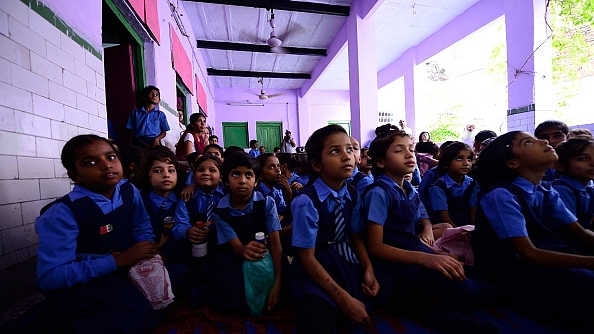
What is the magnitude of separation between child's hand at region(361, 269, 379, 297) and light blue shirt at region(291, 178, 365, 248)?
0.76ft

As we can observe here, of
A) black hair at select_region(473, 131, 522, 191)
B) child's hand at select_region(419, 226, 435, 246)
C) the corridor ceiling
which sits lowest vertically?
child's hand at select_region(419, 226, 435, 246)

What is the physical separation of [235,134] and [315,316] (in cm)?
1105

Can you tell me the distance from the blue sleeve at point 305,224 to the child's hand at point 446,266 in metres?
0.57

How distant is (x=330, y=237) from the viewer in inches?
59.2

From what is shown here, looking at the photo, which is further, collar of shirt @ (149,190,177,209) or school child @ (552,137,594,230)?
collar of shirt @ (149,190,177,209)

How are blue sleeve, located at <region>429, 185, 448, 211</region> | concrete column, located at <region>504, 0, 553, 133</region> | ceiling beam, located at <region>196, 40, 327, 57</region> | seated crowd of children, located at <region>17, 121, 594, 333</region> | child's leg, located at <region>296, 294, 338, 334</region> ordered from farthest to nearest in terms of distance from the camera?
ceiling beam, located at <region>196, 40, 327, 57</region>, concrete column, located at <region>504, 0, 553, 133</region>, blue sleeve, located at <region>429, 185, 448, 211</region>, seated crowd of children, located at <region>17, 121, 594, 333</region>, child's leg, located at <region>296, 294, 338, 334</region>

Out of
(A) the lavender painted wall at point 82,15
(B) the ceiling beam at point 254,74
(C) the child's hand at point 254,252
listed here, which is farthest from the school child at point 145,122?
(B) the ceiling beam at point 254,74

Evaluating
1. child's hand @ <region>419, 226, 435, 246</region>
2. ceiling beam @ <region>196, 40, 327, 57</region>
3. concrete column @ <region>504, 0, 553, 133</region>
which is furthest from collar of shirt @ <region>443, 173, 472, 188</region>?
ceiling beam @ <region>196, 40, 327, 57</region>

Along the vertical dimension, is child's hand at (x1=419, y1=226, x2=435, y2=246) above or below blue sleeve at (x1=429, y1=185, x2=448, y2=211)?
below

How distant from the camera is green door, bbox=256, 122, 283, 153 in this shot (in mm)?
11945

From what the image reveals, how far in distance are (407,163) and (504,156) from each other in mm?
532

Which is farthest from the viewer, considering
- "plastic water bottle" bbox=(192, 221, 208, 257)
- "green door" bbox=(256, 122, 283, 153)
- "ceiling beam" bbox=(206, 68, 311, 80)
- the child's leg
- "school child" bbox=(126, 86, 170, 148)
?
"green door" bbox=(256, 122, 283, 153)

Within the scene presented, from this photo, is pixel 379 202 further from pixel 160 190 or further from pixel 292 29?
pixel 292 29

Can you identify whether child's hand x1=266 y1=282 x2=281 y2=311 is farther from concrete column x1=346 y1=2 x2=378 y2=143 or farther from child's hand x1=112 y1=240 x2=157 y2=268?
concrete column x1=346 y1=2 x2=378 y2=143
